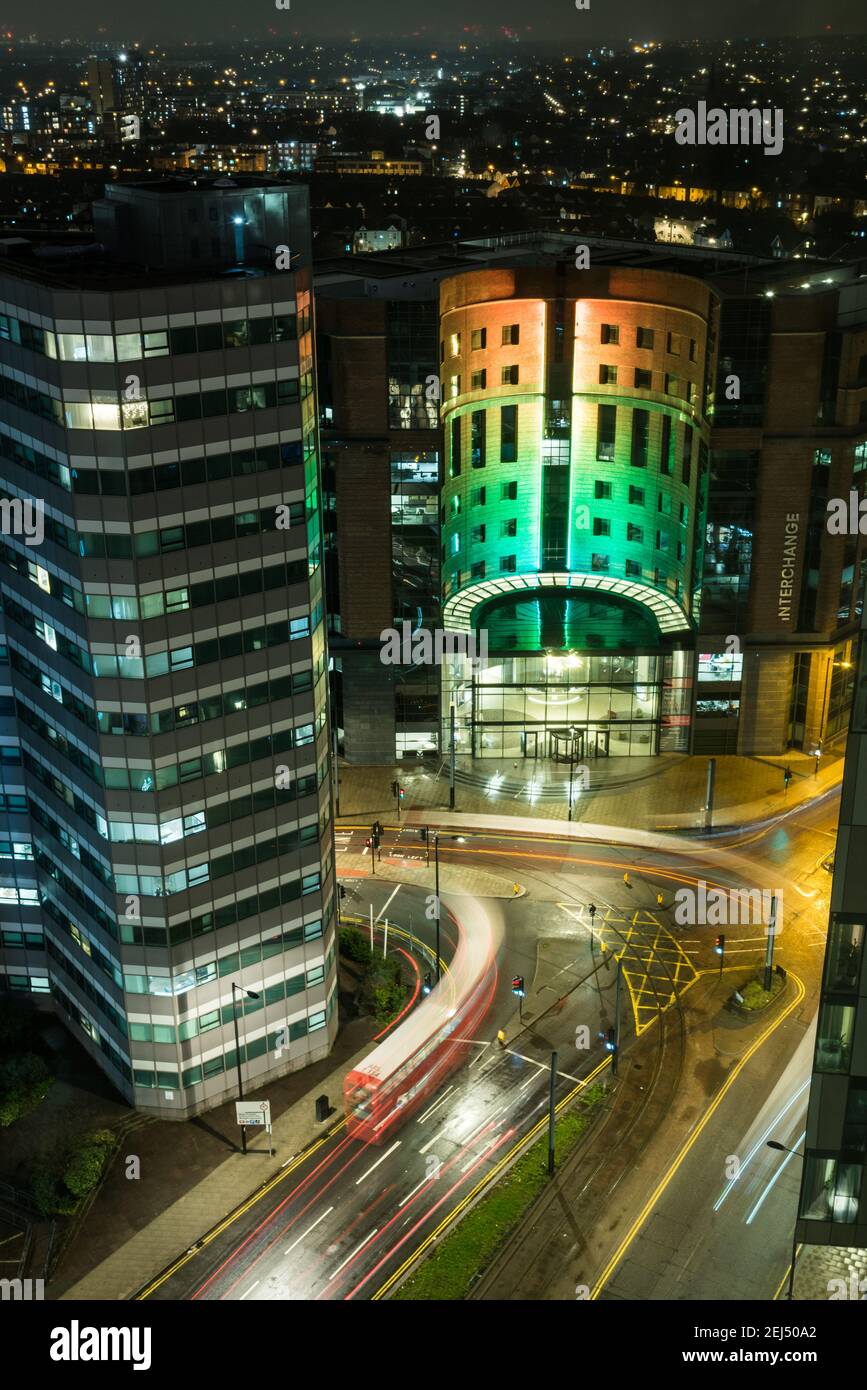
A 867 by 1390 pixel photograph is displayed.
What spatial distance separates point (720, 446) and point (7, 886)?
54419mm

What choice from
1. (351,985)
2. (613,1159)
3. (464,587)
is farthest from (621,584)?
(613,1159)

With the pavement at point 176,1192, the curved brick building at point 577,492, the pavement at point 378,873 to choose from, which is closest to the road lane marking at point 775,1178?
the pavement at point 378,873

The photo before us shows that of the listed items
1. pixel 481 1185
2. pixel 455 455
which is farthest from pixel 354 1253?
pixel 455 455

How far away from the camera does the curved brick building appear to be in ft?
328

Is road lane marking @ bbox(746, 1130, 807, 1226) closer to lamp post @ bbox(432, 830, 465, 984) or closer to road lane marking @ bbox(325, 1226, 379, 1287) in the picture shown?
road lane marking @ bbox(325, 1226, 379, 1287)

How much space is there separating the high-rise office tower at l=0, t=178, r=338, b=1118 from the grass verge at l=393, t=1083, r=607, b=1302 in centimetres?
1315

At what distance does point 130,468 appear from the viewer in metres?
55.7

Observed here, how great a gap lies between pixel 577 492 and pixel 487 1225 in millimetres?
62620

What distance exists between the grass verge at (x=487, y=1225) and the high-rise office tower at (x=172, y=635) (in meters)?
13.2

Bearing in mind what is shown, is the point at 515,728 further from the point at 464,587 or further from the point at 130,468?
the point at 130,468

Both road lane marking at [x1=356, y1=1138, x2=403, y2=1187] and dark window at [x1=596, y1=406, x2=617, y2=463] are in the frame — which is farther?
dark window at [x1=596, y1=406, x2=617, y2=463]

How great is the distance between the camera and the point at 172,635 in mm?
59094

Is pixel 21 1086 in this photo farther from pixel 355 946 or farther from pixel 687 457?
pixel 687 457

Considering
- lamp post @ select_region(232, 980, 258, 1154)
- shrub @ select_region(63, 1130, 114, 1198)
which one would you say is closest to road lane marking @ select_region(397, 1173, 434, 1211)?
lamp post @ select_region(232, 980, 258, 1154)
